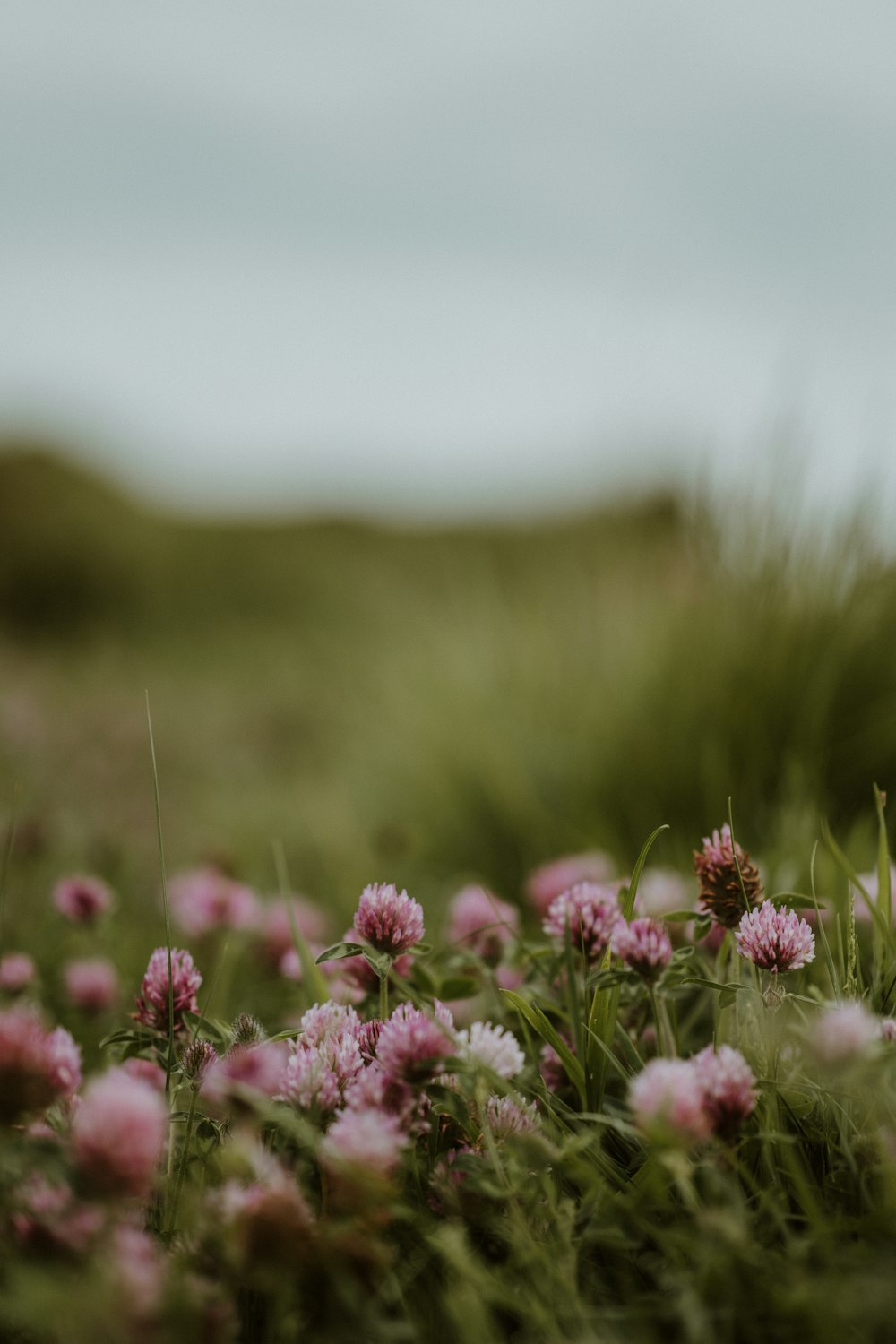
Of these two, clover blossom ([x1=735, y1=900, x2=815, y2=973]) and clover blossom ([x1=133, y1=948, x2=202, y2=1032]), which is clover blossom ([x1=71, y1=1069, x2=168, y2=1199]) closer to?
clover blossom ([x1=133, y1=948, x2=202, y2=1032])

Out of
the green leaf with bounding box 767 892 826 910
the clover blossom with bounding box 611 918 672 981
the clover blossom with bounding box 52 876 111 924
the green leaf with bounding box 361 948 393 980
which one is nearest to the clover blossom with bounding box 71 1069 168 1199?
the green leaf with bounding box 361 948 393 980

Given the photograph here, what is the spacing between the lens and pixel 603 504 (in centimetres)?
333

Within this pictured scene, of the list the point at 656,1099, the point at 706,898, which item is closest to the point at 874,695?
the point at 706,898

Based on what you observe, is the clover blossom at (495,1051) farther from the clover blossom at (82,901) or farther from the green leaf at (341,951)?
the clover blossom at (82,901)

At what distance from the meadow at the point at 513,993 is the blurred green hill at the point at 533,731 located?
14 millimetres

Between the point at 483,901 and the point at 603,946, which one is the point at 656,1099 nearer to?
the point at 603,946

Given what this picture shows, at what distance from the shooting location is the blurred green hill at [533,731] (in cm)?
218

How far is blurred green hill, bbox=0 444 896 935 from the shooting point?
218 cm

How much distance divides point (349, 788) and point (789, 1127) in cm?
252

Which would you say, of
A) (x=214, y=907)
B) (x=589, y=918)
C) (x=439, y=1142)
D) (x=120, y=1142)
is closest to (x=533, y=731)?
(x=214, y=907)

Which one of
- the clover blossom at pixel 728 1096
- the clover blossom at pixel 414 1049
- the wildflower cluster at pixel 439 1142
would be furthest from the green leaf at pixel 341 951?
the clover blossom at pixel 728 1096

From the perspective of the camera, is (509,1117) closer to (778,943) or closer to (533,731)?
(778,943)

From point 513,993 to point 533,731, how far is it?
1.82 meters

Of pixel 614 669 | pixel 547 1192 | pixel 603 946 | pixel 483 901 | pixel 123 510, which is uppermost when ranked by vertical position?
pixel 123 510
